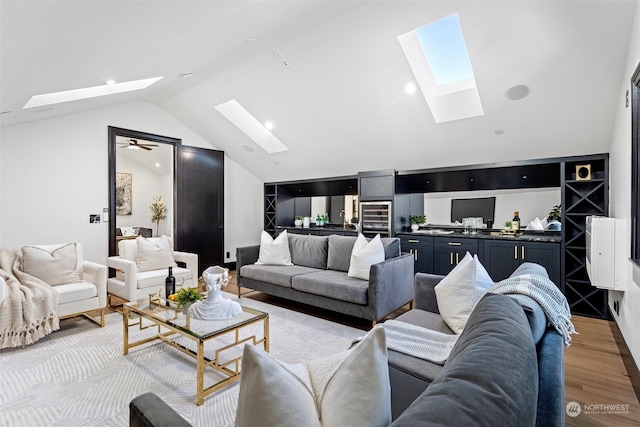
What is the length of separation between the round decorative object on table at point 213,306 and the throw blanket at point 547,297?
1.86 m

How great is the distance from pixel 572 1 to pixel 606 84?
1.01 meters

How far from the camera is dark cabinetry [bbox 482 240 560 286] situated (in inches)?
152

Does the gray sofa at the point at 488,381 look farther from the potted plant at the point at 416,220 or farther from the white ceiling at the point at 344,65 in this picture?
the potted plant at the point at 416,220

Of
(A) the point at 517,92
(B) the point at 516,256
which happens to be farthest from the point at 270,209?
(A) the point at 517,92

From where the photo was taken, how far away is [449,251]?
15.2 feet

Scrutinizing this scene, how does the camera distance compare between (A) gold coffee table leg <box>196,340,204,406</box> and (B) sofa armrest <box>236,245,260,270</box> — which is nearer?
(A) gold coffee table leg <box>196,340,204,406</box>

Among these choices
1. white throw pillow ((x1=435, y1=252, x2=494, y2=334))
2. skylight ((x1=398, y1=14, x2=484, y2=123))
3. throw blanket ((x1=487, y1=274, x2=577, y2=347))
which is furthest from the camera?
skylight ((x1=398, y1=14, x2=484, y2=123))

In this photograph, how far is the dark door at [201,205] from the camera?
18.4 ft

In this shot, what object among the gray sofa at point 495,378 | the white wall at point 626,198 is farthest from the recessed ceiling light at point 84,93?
the white wall at point 626,198

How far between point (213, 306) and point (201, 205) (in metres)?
3.76

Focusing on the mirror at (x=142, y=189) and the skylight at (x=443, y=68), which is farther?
the mirror at (x=142, y=189)

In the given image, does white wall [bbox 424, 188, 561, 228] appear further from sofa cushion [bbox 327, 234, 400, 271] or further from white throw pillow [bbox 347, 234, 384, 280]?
white throw pillow [bbox 347, 234, 384, 280]

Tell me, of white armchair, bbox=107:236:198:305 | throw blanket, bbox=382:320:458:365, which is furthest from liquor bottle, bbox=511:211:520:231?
white armchair, bbox=107:236:198:305

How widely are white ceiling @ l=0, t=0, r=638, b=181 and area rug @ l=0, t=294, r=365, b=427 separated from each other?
→ 2.14 meters
